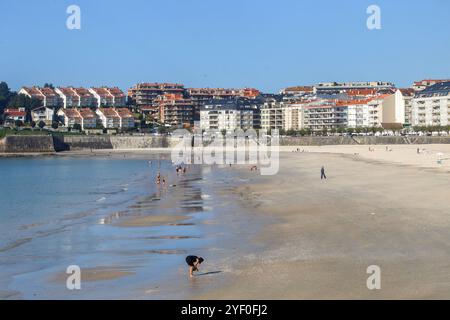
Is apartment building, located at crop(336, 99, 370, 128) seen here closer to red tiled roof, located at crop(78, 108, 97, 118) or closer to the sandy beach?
red tiled roof, located at crop(78, 108, 97, 118)

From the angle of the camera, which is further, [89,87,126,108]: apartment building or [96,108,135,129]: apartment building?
[89,87,126,108]: apartment building

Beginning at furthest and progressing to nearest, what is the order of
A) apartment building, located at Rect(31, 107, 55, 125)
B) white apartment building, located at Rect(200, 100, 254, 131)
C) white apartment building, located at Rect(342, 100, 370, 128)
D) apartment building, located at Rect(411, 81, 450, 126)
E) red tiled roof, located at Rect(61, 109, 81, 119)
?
1. apartment building, located at Rect(31, 107, 55, 125)
2. red tiled roof, located at Rect(61, 109, 81, 119)
3. white apartment building, located at Rect(200, 100, 254, 131)
4. white apartment building, located at Rect(342, 100, 370, 128)
5. apartment building, located at Rect(411, 81, 450, 126)

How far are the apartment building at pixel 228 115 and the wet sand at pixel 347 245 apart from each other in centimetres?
9794

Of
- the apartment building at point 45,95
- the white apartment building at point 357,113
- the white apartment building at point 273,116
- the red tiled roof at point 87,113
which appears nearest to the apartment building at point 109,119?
the red tiled roof at point 87,113

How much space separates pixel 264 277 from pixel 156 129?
114 m

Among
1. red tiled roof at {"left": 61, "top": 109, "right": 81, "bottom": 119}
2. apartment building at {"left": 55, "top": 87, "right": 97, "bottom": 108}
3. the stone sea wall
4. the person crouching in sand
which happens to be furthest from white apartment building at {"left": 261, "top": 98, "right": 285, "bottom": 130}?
the person crouching in sand

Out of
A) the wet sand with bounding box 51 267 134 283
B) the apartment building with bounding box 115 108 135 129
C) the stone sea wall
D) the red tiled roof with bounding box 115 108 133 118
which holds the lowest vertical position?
the wet sand with bounding box 51 267 134 283

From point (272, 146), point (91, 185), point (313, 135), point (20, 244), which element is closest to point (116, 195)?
point (91, 185)

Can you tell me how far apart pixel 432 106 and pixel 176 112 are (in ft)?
172

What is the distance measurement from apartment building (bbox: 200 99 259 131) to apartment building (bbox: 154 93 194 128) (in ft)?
29.2

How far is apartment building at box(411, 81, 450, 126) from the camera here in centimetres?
10488

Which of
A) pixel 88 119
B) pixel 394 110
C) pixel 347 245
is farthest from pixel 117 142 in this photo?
pixel 347 245

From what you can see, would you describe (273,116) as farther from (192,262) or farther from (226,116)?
(192,262)
